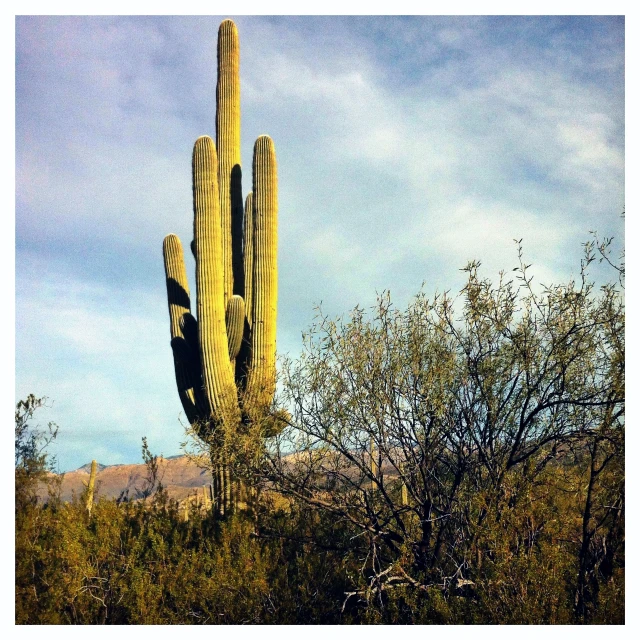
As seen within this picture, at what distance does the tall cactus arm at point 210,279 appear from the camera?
1111 centimetres

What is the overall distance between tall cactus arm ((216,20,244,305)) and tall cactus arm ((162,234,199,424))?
0.96 metres

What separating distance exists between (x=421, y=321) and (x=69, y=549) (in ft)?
14.4

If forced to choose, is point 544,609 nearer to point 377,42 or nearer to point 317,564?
point 317,564

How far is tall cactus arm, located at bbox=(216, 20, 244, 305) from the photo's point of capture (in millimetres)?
12781

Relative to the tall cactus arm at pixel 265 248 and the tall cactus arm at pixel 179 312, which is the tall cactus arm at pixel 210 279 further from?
the tall cactus arm at pixel 179 312

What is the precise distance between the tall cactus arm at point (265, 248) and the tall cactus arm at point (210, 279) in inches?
24.4

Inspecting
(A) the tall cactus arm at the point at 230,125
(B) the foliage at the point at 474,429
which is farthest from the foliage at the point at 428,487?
(A) the tall cactus arm at the point at 230,125

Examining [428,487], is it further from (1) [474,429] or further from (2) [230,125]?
(2) [230,125]

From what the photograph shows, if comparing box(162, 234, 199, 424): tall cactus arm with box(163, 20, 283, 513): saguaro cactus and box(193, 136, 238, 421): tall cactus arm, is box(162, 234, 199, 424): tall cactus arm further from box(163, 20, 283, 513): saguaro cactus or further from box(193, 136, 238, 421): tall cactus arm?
box(193, 136, 238, 421): tall cactus arm

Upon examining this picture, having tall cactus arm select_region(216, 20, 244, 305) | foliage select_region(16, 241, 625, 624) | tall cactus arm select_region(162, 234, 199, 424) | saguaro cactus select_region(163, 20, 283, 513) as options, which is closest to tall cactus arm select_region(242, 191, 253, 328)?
saguaro cactus select_region(163, 20, 283, 513)

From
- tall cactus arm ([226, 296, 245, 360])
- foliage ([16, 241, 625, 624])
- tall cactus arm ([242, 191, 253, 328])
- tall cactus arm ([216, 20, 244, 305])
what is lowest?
foliage ([16, 241, 625, 624])

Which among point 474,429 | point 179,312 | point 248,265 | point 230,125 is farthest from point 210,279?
point 474,429
